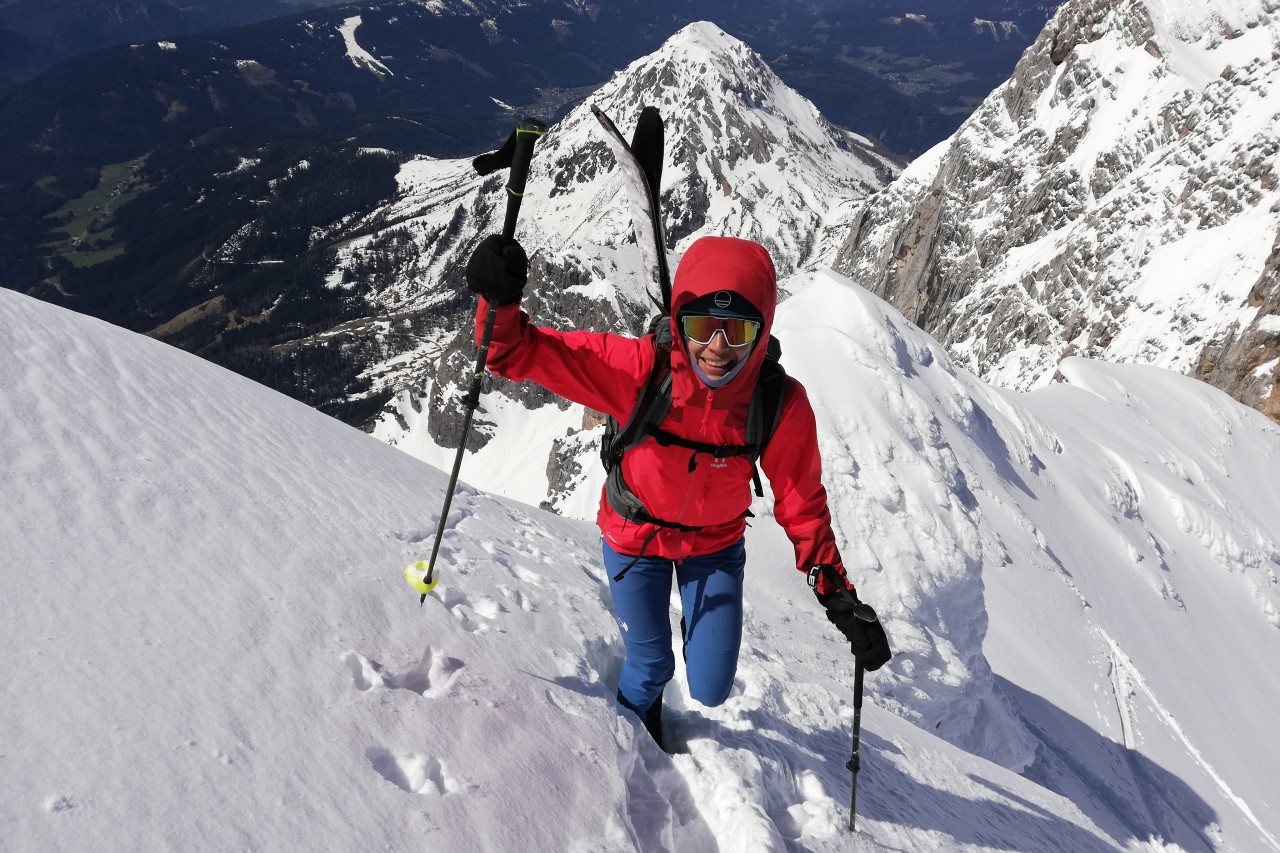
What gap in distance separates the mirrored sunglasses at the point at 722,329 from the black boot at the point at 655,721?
2.34 metres

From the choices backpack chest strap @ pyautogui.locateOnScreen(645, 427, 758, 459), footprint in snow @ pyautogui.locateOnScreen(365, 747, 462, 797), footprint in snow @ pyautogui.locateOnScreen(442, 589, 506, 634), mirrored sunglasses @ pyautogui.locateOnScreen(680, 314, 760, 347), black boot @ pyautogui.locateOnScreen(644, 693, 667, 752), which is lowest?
black boot @ pyautogui.locateOnScreen(644, 693, 667, 752)

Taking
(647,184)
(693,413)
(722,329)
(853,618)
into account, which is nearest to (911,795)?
(853,618)

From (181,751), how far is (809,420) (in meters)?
3.63

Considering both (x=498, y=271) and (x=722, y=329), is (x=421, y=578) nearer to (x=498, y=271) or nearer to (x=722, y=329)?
(x=498, y=271)

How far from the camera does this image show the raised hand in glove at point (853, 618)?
4770mm

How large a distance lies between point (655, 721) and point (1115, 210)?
65.5 m

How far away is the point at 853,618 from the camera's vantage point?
4.81 m

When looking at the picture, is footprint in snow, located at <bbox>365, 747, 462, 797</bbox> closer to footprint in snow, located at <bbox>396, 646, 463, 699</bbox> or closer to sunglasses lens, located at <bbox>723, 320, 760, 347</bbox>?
footprint in snow, located at <bbox>396, 646, 463, 699</bbox>

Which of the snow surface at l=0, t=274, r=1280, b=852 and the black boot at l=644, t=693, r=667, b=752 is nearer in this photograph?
the snow surface at l=0, t=274, r=1280, b=852

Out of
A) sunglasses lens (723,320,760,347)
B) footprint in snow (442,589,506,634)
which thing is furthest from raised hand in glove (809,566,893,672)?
footprint in snow (442,589,506,634)

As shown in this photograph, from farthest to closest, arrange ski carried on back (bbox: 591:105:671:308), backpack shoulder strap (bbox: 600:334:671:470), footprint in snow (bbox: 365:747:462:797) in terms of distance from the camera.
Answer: ski carried on back (bbox: 591:105:671:308) → backpack shoulder strap (bbox: 600:334:671:470) → footprint in snow (bbox: 365:747:462:797)

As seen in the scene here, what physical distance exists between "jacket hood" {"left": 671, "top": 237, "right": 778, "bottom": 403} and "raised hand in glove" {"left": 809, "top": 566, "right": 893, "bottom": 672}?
4.48 ft

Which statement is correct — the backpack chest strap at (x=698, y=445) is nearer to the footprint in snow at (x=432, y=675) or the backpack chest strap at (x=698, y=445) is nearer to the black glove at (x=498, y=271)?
the black glove at (x=498, y=271)

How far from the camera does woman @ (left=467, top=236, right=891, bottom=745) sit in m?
4.23
